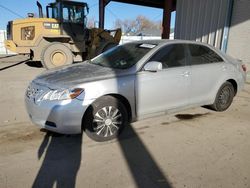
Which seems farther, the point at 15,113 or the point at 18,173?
the point at 15,113

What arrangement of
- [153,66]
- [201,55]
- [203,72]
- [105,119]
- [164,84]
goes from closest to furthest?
1. [105,119]
2. [153,66]
3. [164,84]
4. [203,72]
5. [201,55]

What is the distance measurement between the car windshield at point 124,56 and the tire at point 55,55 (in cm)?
702

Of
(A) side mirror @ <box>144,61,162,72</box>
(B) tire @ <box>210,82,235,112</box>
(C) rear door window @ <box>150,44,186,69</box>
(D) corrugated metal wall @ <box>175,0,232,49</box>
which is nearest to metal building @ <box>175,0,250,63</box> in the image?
(D) corrugated metal wall @ <box>175,0,232,49</box>

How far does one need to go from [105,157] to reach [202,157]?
1392mm

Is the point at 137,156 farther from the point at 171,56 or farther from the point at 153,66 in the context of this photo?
the point at 171,56

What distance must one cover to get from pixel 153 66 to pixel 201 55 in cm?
151

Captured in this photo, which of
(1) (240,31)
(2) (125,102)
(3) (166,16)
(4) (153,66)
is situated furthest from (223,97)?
(3) (166,16)

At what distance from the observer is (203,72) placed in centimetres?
486

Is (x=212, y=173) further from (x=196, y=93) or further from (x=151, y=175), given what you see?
(x=196, y=93)

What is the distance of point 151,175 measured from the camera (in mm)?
3033

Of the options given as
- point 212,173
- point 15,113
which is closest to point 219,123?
point 212,173

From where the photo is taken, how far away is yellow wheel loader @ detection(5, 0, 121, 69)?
11.5 m

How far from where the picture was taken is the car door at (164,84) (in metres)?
4.11

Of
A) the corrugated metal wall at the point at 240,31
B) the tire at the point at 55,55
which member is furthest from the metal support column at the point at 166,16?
the tire at the point at 55,55
